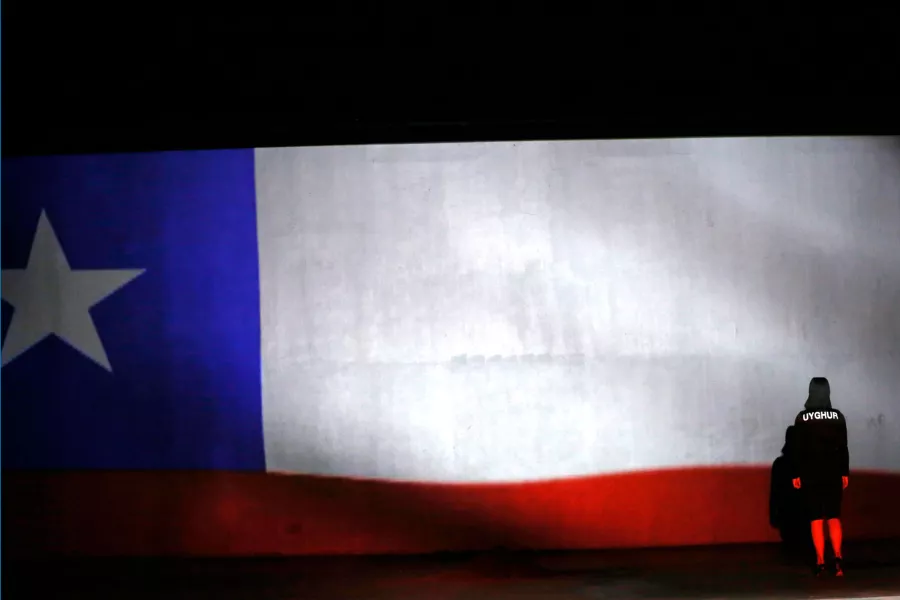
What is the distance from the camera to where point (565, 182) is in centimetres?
815

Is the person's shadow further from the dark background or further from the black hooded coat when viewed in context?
the dark background

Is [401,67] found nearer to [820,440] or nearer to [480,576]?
[480,576]

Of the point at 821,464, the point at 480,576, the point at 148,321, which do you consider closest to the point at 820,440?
the point at 821,464

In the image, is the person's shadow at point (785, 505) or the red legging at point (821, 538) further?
the person's shadow at point (785, 505)

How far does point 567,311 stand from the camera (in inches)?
320

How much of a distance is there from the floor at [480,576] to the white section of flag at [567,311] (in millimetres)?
850

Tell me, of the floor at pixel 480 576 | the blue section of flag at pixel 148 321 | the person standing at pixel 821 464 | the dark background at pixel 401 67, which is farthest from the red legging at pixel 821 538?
the blue section of flag at pixel 148 321

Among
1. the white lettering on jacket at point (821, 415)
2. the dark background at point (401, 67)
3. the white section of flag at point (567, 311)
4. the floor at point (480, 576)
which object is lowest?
the floor at point (480, 576)

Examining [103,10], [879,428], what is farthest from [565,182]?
[103,10]

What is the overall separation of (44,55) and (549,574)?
23.2ft

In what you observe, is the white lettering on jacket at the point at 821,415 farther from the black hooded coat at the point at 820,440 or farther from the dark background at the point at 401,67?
the dark background at the point at 401,67

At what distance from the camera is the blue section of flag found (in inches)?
321

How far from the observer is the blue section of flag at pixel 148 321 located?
8156mm

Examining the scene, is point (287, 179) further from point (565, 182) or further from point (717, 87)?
point (717, 87)
